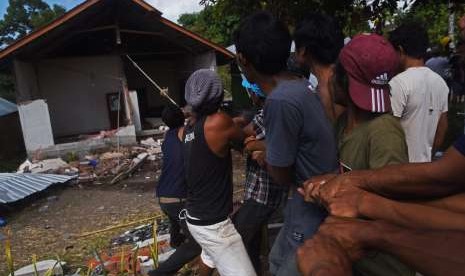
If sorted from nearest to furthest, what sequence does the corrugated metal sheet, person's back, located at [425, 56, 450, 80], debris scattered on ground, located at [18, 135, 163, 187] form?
the corrugated metal sheet, person's back, located at [425, 56, 450, 80], debris scattered on ground, located at [18, 135, 163, 187]

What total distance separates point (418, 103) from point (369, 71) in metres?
1.33

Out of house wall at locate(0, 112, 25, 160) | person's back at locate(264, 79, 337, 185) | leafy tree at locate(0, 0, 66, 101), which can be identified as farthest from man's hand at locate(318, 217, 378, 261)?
leafy tree at locate(0, 0, 66, 101)

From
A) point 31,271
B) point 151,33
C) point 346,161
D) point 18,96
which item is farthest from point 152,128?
point 346,161

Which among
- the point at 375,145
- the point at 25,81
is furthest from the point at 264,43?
the point at 25,81

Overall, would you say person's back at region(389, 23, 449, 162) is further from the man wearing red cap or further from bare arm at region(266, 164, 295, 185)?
bare arm at region(266, 164, 295, 185)

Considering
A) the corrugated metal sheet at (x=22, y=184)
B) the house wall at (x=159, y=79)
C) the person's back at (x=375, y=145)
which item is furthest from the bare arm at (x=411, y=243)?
the house wall at (x=159, y=79)

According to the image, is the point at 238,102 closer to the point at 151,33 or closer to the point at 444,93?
the point at 151,33

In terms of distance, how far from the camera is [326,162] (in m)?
2.12

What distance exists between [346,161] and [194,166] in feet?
3.69

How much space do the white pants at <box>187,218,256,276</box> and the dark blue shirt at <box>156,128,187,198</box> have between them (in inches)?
39.0

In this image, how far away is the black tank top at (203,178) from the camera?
290 centimetres

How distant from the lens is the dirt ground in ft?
18.3

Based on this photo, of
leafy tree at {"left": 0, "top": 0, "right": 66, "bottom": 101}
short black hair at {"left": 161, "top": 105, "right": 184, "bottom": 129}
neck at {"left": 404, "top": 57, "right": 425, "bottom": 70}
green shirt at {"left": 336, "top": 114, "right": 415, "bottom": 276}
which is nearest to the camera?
green shirt at {"left": 336, "top": 114, "right": 415, "bottom": 276}

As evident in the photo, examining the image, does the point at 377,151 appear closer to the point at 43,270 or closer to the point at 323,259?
the point at 323,259
